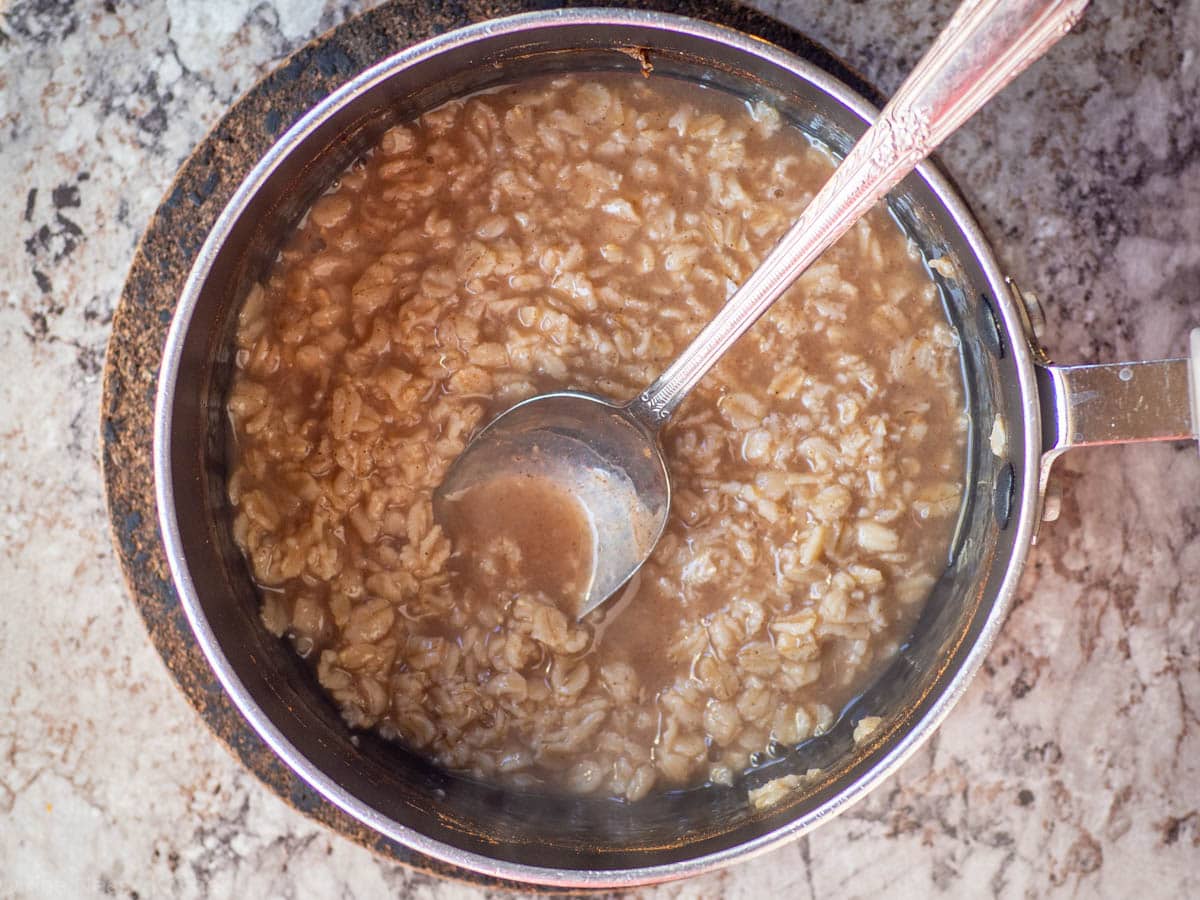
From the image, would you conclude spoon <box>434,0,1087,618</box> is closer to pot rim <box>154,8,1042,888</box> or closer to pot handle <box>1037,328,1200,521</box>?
pot rim <box>154,8,1042,888</box>

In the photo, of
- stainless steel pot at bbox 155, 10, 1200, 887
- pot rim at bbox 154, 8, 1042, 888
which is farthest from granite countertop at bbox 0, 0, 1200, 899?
pot rim at bbox 154, 8, 1042, 888

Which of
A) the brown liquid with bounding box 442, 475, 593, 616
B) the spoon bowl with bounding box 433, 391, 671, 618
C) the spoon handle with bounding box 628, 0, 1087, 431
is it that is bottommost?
the brown liquid with bounding box 442, 475, 593, 616

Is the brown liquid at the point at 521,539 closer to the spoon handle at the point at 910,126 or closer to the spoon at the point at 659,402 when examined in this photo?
the spoon at the point at 659,402

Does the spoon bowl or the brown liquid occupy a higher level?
the spoon bowl

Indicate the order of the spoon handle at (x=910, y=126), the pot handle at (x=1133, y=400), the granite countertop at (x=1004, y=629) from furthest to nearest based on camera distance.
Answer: the granite countertop at (x=1004, y=629), the pot handle at (x=1133, y=400), the spoon handle at (x=910, y=126)

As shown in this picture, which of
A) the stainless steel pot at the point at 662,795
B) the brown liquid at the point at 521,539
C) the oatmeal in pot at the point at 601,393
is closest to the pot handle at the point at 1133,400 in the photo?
the stainless steel pot at the point at 662,795
